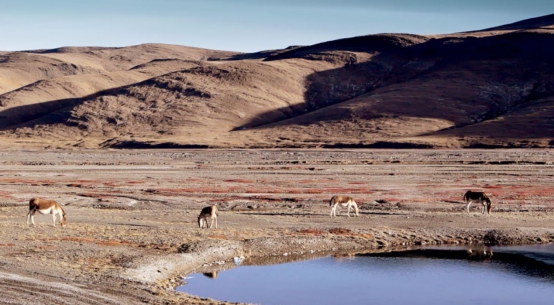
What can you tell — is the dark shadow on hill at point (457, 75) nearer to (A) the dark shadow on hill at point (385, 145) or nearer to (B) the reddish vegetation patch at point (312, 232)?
(A) the dark shadow on hill at point (385, 145)

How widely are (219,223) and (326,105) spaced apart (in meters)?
144

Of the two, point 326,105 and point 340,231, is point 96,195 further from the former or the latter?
point 326,105

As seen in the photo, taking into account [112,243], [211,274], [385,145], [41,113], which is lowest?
[385,145]

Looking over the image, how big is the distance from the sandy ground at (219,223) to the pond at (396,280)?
137 cm

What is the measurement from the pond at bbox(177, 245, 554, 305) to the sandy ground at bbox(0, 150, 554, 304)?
1.37 meters

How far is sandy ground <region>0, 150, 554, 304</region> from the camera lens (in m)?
21.6

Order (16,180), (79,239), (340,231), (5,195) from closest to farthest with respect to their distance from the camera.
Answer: (79,239)
(340,231)
(5,195)
(16,180)

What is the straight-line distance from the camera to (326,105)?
176m

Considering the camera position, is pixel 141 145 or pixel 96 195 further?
pixel 141 145

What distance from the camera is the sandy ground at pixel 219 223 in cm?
2158

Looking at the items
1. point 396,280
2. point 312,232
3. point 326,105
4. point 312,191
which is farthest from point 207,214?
point 326,105

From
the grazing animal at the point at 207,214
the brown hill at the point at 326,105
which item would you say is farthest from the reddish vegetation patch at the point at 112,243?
the brown hill at the point at 326,105

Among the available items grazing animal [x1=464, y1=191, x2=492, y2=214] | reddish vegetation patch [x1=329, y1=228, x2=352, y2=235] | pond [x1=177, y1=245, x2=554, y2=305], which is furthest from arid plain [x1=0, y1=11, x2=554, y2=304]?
pond [x1=177, y1=245, x2=554, y2=305]

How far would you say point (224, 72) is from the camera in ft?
618
